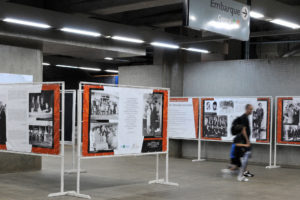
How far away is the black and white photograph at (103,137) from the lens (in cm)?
946

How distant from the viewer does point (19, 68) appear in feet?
42.7

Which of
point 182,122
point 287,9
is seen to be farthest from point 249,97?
point 287,9

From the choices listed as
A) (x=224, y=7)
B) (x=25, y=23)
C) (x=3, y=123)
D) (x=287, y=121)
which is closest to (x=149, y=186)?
(x=3, y=123)

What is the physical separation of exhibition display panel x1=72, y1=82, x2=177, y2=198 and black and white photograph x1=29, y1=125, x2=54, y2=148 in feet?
2.06

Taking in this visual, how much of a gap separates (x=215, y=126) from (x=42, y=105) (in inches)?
315

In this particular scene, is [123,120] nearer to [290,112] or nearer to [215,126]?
[290,112]

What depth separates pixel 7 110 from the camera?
1044cm

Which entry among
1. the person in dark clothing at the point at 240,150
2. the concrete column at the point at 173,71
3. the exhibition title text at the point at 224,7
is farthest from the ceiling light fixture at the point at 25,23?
the concrete column at the point at 173,71

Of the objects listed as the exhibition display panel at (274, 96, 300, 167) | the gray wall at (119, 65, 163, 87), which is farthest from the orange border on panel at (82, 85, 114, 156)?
the gray wall at (119, 65, 163, 87)

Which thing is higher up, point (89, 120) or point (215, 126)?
point (89, 120)

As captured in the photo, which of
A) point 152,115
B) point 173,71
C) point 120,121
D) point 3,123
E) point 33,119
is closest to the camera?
point 33,119

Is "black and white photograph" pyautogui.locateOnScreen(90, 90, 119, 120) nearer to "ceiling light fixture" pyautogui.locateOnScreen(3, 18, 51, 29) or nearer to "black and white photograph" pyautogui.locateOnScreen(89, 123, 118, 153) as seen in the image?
"black and white photograph" pyautogui.locateOnScreen(89, 123, 118, 153)

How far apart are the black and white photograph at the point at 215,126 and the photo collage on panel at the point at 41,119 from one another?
794 centimetres

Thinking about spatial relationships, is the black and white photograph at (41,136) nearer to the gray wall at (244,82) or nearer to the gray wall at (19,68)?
the gray wall at (19,68)
